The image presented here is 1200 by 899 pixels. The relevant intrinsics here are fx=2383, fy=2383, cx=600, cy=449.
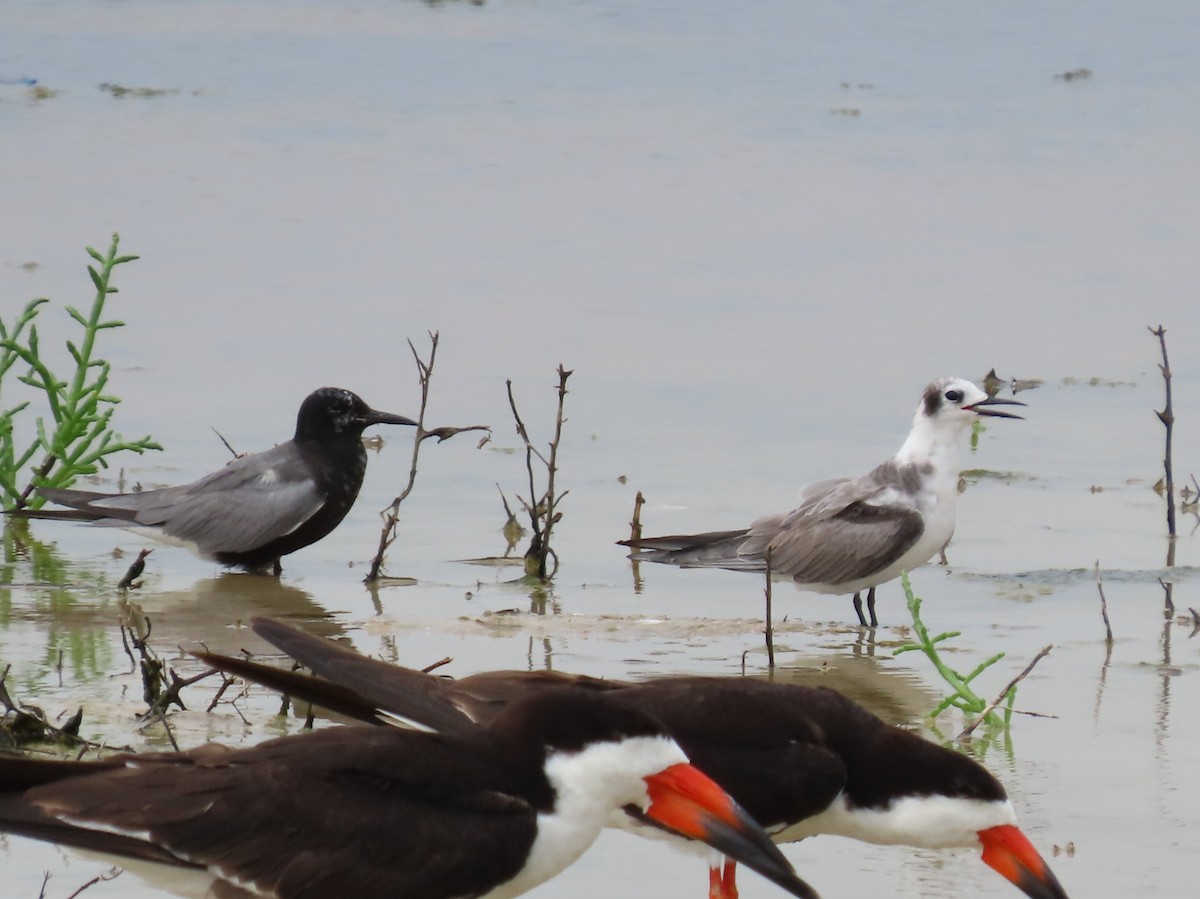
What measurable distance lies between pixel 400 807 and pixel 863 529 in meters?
3.90

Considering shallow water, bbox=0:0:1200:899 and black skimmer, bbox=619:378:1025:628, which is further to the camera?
black skimmer, bbox=619:378:1025:628

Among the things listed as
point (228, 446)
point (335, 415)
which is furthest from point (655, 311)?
point (228, 446)

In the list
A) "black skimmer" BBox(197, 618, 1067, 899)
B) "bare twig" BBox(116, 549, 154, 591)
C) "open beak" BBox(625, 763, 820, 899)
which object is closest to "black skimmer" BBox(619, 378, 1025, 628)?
"bare twig" BBox(116, 549, 154, 591)

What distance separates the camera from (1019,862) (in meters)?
4.53

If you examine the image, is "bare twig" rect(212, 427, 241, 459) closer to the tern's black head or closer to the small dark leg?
the tern's black head

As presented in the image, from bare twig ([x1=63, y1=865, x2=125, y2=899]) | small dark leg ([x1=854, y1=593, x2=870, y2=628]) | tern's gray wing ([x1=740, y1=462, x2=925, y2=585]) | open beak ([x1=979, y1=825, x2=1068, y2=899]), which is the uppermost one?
tern's gray wing ([x1=740, y1=462, x2=925, y2=585])

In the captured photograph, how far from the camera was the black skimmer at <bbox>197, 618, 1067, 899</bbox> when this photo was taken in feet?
14.8

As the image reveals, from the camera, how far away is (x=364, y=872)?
4.09 m

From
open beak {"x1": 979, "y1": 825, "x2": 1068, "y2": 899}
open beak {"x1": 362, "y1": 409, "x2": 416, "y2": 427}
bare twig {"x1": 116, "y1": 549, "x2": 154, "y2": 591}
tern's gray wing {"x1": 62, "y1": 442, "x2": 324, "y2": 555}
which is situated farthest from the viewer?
open beak {"x1": 362, "y1": 409, "x2": 416, "y2": 427}

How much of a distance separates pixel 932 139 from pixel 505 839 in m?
12.9

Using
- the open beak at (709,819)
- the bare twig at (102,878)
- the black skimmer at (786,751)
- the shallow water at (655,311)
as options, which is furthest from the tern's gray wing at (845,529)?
the open beak at (709,819)

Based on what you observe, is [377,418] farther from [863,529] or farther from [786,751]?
[786,751]

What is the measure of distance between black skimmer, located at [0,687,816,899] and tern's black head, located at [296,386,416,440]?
14.1ft

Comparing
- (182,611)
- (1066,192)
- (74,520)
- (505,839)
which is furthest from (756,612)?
(1066,192)
